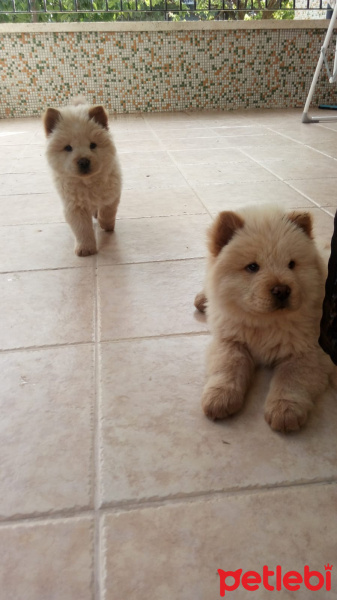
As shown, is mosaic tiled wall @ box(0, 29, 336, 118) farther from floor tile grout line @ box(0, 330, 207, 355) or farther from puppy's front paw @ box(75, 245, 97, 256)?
floor tile grout line @ box(0, 330, 207, 355)

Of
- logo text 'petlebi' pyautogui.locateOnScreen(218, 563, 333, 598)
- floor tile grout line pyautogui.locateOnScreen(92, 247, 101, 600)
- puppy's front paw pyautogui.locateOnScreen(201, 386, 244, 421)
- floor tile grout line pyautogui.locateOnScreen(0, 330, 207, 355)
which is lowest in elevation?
floor tile grout line pyautogui.locateOnScreen(0, 330, 207, 355)

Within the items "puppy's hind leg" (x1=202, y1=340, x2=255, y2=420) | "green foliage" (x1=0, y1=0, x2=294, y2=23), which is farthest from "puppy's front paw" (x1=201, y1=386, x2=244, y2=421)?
"green foliage" (x1=0, y1=0, x2=294, y2=23)

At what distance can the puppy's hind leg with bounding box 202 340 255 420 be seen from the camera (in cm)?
136

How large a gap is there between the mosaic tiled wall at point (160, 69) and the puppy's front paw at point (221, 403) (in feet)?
Result: 21.8

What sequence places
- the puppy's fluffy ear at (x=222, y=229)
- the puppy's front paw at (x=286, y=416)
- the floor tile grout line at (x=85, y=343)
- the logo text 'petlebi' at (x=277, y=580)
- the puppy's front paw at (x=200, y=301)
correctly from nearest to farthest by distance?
the logo text 'petlebi' at (x=277, y=580)
the puppy's front paw at (x=286, y=416)
the puppy's fluffy ear at (x=222, y=229)
the floor tile grout line at (x=85, y=343)
the puppy's front paw at (x=200, y=301)

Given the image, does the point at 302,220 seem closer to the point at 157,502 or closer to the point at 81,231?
the point at 157,502

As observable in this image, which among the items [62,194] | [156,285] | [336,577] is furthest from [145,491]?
[62,194]

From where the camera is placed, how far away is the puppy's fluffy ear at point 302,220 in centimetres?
148

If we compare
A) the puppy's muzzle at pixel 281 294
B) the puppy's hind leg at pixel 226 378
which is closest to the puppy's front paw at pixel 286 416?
the puppy's hind leg at pixel 226 378

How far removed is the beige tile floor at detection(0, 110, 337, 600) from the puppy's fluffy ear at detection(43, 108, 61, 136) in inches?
23.0

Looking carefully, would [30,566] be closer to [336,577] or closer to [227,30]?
[336,577]

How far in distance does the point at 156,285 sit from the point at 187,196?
4.29 feet

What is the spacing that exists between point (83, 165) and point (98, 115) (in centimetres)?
34

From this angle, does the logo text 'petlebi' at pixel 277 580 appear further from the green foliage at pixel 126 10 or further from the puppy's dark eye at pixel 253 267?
the green foliage at pixel 126 10
